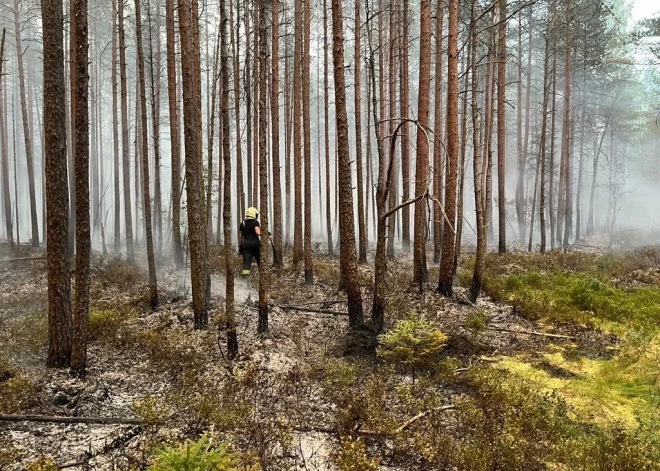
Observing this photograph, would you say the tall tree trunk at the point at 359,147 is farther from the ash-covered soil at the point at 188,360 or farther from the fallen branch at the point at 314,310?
the fallen branch at the point at 314,310

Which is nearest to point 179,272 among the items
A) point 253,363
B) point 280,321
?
point 280,321

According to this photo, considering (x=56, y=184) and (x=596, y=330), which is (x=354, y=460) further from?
(x=596, y=330)

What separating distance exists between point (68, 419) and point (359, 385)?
3604mm

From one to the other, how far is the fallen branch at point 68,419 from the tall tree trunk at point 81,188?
4.17 feet

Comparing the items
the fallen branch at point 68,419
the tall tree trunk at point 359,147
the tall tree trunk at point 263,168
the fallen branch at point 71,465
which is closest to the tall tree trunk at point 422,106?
the tall tree trunk at point 359,147

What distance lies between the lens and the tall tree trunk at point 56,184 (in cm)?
600

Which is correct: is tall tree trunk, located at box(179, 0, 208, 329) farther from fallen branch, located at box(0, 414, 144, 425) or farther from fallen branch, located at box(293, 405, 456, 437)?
fallen branch, located at box(293, 405, 456, 437)

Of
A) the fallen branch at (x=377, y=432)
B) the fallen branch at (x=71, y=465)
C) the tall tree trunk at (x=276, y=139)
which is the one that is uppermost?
the tall tree trunk at (x=276, y=139)

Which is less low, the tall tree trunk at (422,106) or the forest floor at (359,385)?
the tall tree trunk at (422,106)

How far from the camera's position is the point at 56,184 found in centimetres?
610

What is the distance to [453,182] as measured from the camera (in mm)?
10172

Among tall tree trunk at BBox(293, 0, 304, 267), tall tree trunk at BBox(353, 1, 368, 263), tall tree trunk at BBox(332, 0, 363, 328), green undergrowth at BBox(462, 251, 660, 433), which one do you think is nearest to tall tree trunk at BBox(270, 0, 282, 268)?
tall tree trunk at BBox(293, 0, 304, 267)

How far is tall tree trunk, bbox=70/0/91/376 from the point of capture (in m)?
5.98

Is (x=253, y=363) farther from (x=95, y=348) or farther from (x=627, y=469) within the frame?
(x=627, y=469)
